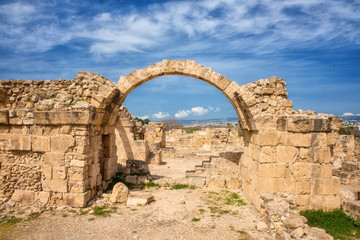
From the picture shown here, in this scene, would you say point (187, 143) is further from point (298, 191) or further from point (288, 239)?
point (288, 239)

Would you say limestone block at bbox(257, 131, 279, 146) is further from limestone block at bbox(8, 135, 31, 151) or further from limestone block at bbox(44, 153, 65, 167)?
limestone block at bbox(8, 135, 31, 151)

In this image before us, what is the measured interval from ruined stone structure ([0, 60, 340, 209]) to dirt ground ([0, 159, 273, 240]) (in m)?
0.63

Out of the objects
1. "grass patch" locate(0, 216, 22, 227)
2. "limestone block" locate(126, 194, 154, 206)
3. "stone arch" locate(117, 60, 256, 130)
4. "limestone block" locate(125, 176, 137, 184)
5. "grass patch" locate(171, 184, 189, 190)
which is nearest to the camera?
"grass patch" locate(0, 216, 22, 227)

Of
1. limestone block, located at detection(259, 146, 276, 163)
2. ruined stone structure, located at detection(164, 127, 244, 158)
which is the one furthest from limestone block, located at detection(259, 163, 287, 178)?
ruined stone structure, located at detection(164, 127, 244, 158)

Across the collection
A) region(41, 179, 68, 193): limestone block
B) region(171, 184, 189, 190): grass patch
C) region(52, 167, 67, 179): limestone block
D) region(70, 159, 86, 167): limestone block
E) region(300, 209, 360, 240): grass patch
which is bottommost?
region(300, 209, 360, 240): grass patch

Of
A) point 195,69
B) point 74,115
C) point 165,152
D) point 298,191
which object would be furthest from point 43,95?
point 165,152

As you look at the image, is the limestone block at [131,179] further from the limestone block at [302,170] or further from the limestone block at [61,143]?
the limestone block at [302,170]

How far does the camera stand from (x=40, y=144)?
6.38m

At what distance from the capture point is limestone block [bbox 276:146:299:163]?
6.07 meters

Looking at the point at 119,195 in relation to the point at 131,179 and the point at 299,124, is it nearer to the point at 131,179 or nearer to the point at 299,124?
the point at 131,179

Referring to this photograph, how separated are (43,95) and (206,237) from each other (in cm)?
565

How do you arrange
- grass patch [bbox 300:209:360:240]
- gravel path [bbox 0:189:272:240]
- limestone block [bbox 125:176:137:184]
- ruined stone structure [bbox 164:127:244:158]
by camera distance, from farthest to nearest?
ruined stone structure [bbox 164:127:244:158], limestone block [bbox 125:176:137:184], grass patch [bbox 300:209:360:240], gravel path [bbox 0:189:272:240]

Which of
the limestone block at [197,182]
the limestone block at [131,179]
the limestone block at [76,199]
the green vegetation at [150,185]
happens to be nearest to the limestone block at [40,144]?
the limestone block at [76,199]

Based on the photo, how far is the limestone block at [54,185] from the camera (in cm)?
626
